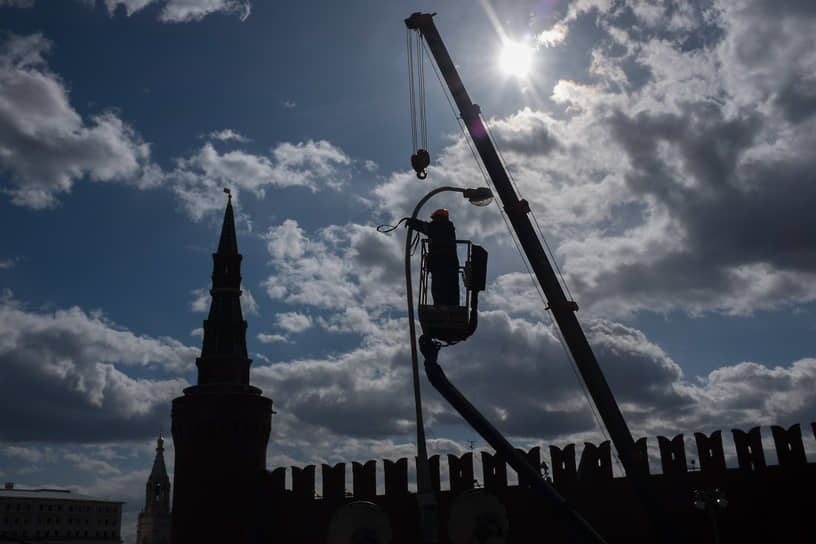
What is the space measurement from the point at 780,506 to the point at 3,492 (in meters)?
131

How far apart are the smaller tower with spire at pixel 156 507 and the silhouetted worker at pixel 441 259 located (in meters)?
93.7

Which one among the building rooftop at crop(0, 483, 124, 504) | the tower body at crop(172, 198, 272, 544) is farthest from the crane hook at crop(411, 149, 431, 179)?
the building rooftop at crop(0, 483, 124, 504)

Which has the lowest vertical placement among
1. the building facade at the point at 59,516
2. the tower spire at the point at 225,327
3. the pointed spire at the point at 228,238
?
the building facade at the point at 59,516

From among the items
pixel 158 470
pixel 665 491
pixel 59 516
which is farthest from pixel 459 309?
pixel 59 516

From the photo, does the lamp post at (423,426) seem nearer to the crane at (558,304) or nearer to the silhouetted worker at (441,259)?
the silhouetted worker at (441,259)

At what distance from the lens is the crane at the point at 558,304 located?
95.2ft

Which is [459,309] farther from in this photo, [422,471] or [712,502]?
[712,502]

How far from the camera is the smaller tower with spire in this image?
317 feet

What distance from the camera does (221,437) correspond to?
46438 millimetres

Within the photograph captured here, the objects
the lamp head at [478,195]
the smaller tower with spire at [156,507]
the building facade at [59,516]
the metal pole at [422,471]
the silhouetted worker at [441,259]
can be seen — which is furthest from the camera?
the building facade at [59,516]

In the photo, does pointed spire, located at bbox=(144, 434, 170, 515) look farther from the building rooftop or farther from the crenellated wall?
the crenellated wall

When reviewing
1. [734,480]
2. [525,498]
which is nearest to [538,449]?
[525,498]

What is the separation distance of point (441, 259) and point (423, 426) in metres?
6.46

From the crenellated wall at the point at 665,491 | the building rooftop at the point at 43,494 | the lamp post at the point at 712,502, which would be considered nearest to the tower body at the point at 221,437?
the crenellated wall at the point at 665,491
